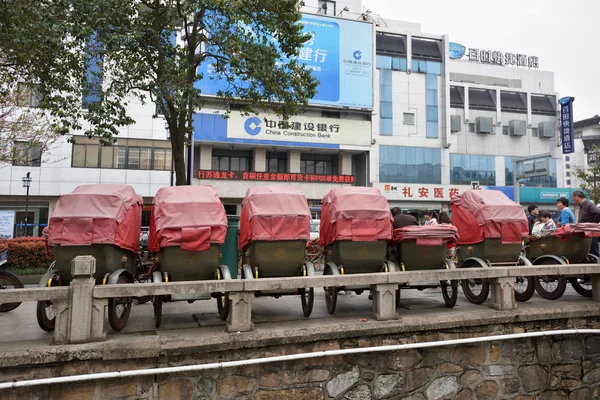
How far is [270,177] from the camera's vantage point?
115 feet

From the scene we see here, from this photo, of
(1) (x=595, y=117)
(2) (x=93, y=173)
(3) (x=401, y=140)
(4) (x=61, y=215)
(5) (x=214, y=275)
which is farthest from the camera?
(1) (x=595, y=117)

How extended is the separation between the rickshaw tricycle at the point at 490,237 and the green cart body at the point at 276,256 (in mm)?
2891

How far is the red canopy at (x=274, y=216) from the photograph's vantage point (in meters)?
5.44

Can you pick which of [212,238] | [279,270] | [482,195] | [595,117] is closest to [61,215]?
[212,238]

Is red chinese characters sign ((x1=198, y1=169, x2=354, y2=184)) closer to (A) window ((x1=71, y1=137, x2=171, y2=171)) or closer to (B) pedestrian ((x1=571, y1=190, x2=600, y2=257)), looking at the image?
(A) window ((x1=71, y1=137, x2=171, y2=171))

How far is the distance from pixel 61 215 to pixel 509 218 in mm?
6382

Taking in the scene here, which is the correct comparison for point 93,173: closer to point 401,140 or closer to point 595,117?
point 401,140

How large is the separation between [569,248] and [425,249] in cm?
285

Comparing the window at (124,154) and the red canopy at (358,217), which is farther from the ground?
the window at (124,154)

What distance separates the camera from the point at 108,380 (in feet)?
13.4

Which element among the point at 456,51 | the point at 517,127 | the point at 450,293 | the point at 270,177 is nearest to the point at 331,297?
the point at 450,293

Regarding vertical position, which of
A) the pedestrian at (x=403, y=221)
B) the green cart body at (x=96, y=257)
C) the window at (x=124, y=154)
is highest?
the window at (x=124, y=154)

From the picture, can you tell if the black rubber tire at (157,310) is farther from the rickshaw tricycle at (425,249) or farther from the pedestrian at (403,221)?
the pedestrian at (403,221)

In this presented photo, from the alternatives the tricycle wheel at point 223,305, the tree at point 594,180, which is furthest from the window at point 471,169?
the tricycle wheel at point 223,305
